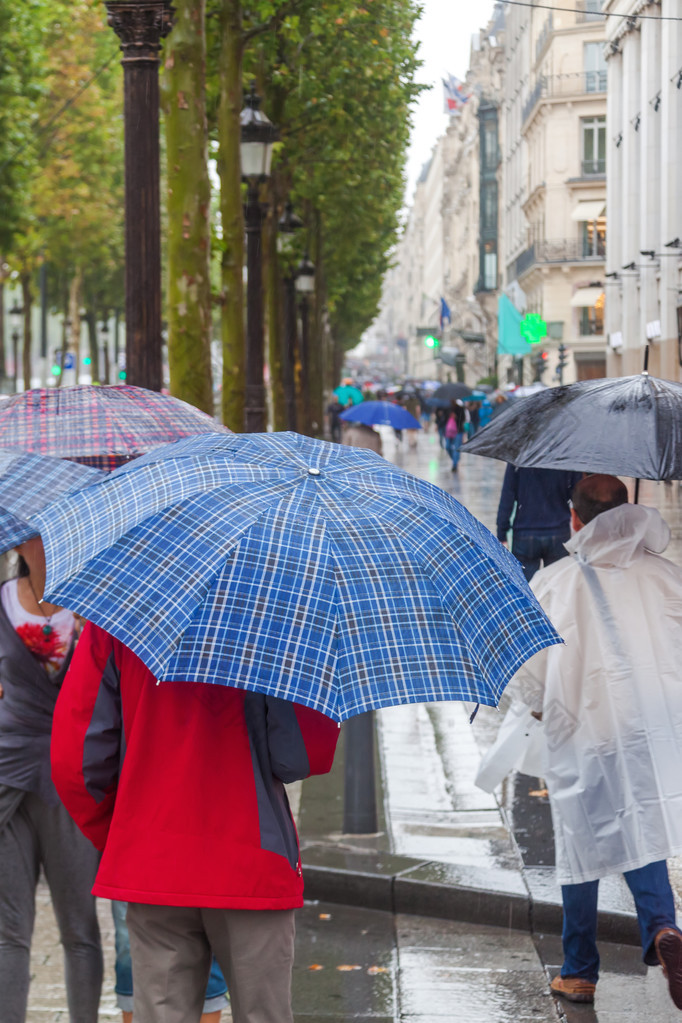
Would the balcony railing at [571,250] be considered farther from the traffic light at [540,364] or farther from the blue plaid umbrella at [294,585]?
the blue plaid umbrella at [294,585]

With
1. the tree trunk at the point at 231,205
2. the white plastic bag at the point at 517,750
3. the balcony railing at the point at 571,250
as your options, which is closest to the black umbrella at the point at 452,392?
the balcony railing at the point at 571,250

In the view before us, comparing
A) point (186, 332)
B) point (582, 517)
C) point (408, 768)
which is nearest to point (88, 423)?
point (582, 517)

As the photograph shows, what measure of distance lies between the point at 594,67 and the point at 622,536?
60745mm

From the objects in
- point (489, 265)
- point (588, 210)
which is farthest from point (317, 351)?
point (489, 265)

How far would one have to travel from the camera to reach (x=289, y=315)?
26328 mm

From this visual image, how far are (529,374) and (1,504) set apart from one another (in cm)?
7072

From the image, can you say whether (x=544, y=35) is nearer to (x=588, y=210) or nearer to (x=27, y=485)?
(x=588, y=210)

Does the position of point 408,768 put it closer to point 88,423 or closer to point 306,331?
point 88,423

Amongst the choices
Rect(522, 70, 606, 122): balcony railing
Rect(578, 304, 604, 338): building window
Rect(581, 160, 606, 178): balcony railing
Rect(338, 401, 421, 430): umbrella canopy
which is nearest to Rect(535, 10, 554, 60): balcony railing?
Rect(522, 70, 606, 122): balcony railing

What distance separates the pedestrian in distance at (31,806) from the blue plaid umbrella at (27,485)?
118 mm

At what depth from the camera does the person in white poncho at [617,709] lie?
15.6ft

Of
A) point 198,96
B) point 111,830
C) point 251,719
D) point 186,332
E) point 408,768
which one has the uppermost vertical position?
point 198,96

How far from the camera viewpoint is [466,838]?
22.8ft

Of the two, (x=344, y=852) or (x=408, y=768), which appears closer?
(x=344, y=852)
